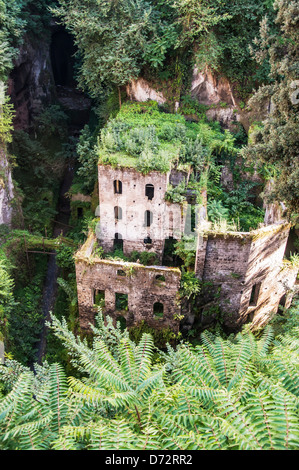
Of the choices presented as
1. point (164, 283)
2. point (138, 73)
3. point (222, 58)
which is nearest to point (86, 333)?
point (164, 283)

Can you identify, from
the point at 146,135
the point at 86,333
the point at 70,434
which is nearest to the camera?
the point at 70,434

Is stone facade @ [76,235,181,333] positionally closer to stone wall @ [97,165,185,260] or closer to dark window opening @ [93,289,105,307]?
dark window opening @ [93,289,105,307]

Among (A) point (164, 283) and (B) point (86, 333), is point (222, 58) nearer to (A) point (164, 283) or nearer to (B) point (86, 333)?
(A) point (164, 283)

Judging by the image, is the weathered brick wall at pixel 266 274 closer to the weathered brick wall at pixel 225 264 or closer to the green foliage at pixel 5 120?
the weathered brick wall at pixel 225 264

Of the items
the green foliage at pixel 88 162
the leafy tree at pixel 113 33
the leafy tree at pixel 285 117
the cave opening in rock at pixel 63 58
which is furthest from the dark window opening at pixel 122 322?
the cave opening in rock at pixel 63 58

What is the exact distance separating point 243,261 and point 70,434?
1223 cm

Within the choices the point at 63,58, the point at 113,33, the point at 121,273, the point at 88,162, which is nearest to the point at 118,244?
the point at 121,273

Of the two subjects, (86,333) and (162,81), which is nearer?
(86,333)

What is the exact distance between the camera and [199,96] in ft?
84.9

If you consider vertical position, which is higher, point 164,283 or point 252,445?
point 252,445

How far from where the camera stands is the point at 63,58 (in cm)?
3916

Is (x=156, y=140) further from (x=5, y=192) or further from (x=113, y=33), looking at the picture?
(x=5, y=192)

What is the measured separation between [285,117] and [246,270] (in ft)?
20.5
